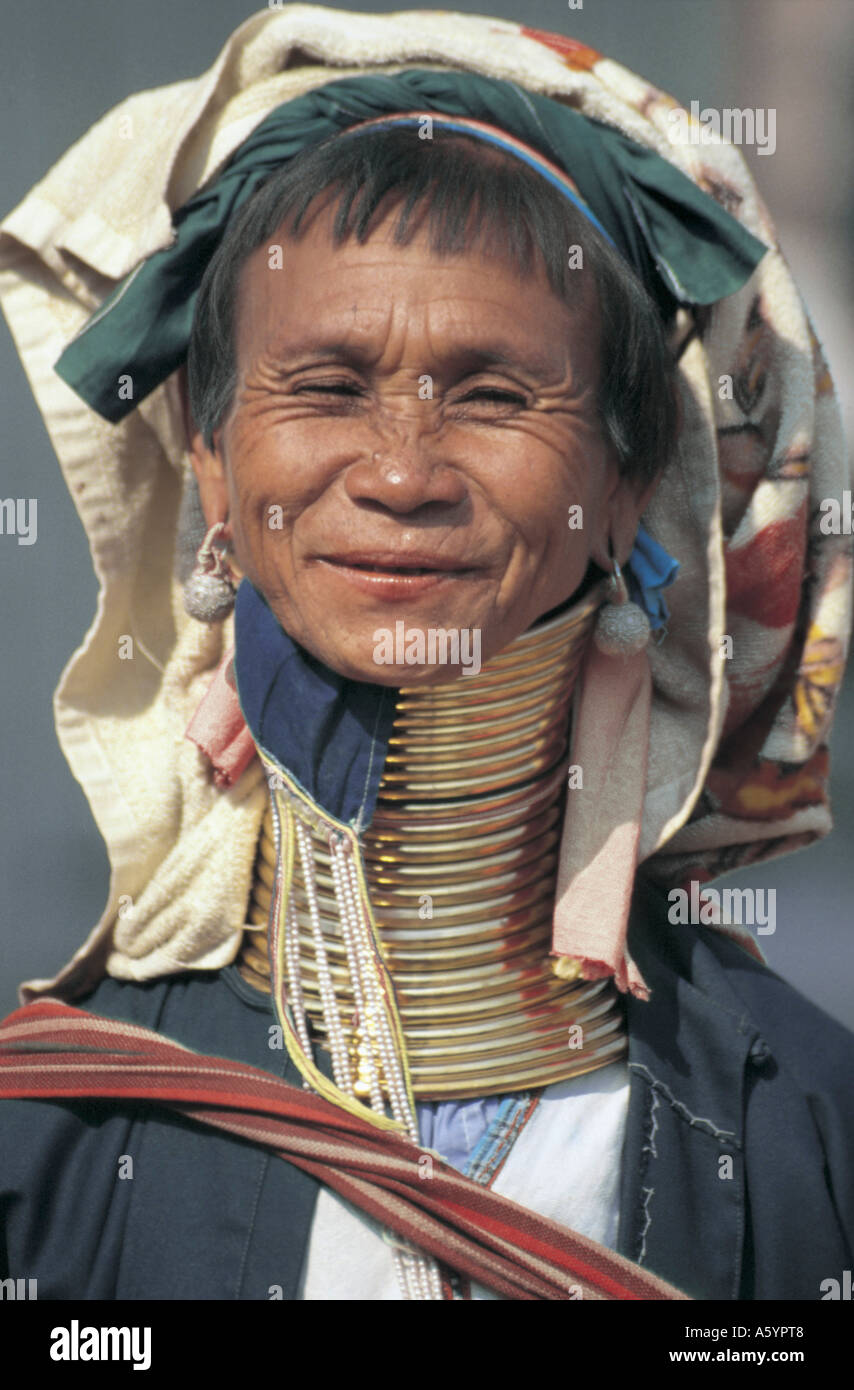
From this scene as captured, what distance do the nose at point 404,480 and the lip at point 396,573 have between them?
52 millimetres

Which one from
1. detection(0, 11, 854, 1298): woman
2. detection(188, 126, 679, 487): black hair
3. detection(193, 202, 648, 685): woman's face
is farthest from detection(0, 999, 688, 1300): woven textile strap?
detection(188, 126, 679, 487): black hair

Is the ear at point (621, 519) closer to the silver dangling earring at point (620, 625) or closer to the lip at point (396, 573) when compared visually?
the silver dangling earring at point (620, 625)

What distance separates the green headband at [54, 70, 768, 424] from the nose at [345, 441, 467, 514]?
0.38 metres

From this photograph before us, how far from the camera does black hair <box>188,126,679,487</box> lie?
60.5 inches

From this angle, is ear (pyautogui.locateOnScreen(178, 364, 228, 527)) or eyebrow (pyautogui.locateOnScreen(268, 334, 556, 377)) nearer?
eyebrow (pyautogui.locateOnScreen(268, 334, 556, 377))

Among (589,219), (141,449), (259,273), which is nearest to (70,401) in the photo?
(141,449)

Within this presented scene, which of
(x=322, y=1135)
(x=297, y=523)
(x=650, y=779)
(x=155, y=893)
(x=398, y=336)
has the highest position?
(x=398, y=336)

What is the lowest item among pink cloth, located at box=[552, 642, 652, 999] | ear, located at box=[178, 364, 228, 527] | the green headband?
pink cloth, located at box=[552, 642, 652, 999]

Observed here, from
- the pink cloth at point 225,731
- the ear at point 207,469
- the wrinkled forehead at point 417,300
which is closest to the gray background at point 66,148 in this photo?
the ear at point 207,469

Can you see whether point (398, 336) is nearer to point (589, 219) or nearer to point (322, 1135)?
point (589, 219)

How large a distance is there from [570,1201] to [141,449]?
1.07 m

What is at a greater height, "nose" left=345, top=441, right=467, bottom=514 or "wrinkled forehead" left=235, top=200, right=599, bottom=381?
"wrinkled forehead" left=235, top=200, right=599, bottom=381

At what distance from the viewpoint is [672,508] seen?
188 cm

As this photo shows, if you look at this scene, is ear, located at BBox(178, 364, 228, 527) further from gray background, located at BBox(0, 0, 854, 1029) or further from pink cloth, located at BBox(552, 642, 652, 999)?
gray background, located at BBox(0, 0, 854, 1029)
